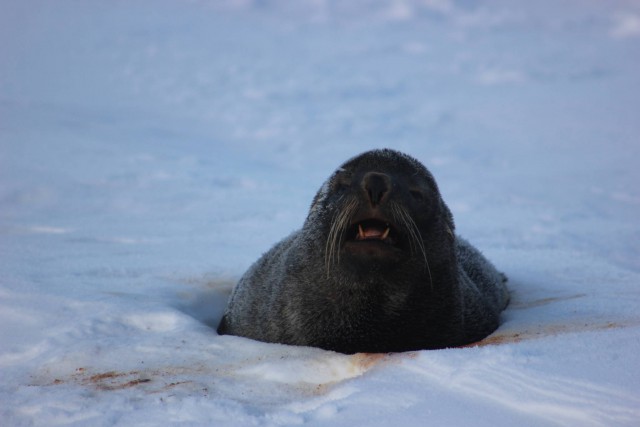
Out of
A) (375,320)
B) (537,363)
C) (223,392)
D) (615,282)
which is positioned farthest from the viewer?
(615,282)

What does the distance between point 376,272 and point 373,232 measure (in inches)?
8.4

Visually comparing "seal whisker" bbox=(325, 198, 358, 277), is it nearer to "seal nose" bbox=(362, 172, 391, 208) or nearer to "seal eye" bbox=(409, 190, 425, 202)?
"seal nose" bbox=(362, 172, 391, 208)

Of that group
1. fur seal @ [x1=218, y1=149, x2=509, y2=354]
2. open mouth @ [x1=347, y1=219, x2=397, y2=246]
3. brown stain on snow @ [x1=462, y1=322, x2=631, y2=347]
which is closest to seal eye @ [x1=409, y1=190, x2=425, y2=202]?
fur seal @ [x1=218, y1=149, x2=509, y2=354]

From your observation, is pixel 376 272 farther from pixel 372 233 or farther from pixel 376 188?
pixel 376 188

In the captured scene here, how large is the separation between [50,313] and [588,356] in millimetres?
3174

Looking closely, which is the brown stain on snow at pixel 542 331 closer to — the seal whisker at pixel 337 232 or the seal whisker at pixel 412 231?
the seal whisker at pixel 412 231

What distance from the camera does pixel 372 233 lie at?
3566 mm

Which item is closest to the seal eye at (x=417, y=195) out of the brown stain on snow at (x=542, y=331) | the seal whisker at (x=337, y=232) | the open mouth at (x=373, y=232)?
the open mouth at (x=373, y=232)

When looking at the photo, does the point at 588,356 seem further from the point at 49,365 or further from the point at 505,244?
the point at 505,244

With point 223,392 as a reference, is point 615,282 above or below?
above

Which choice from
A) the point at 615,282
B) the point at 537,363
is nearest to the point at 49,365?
the point at 537,363

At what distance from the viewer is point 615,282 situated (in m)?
5.47

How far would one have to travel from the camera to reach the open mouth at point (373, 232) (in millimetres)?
3537

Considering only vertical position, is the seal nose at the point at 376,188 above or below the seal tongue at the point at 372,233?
above
